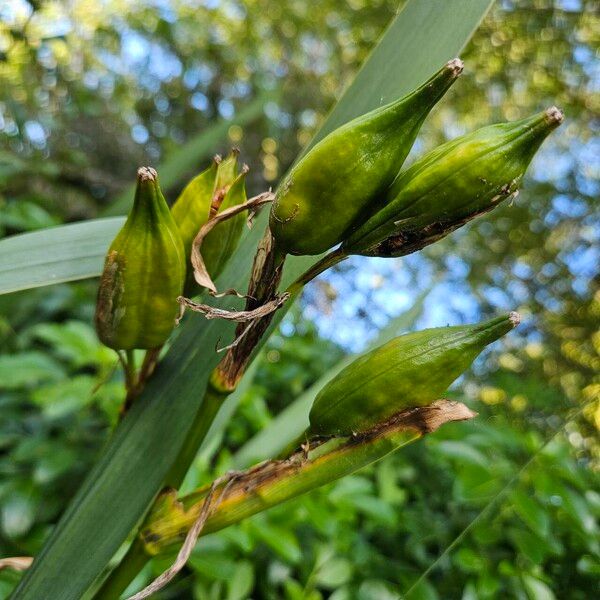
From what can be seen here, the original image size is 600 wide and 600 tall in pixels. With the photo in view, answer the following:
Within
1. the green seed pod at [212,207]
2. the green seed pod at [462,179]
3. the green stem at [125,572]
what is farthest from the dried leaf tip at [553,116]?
the green stem at [125,572]

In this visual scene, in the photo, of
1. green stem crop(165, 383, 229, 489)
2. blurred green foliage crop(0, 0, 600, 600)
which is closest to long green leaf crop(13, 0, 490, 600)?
green stem crop(165, 383, 229, 489)

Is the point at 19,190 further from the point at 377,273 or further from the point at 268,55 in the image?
the point at 268,55

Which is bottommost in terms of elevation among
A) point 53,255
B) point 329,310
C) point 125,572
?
point 329,310

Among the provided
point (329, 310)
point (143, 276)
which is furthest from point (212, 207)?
point (329, 310)

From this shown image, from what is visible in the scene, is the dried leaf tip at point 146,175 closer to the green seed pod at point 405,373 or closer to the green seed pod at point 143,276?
the green seed pod at point 143,276

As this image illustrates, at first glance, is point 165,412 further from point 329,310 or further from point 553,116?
point 329,310

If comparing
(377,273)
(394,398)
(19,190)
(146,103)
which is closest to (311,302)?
(377,273)

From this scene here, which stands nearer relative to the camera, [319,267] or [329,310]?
A: [319,267]
